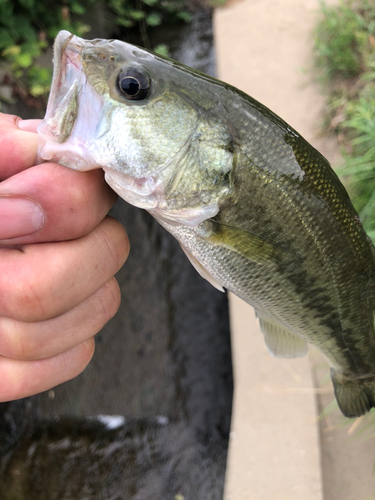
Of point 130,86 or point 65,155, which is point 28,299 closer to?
point 65,155

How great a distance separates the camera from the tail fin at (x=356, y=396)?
1.48m

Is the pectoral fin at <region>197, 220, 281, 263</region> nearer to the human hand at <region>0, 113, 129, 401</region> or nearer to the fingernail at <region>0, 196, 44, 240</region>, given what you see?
the human hand at <region>0, 113, 129, 401</region>

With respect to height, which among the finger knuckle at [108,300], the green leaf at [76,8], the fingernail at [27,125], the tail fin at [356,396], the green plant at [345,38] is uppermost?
the green plant at [345,38]

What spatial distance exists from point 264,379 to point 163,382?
0.98 m

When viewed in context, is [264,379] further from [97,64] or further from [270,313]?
[97,64]

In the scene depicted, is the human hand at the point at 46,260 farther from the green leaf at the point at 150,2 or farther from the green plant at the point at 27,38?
the green leaf at the point at 150,2

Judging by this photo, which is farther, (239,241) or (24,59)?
(24,59)

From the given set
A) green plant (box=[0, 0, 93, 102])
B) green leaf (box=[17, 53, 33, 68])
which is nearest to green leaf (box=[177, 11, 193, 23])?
green plant (box=[0, 0, 93, 102])

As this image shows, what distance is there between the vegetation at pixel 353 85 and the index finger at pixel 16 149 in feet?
6.47

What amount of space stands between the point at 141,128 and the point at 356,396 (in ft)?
4.58

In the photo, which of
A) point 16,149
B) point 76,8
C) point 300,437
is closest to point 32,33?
point 76,8

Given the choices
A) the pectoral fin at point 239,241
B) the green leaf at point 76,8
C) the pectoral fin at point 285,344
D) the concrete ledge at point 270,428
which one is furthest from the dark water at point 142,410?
the green leaf at point 76,8

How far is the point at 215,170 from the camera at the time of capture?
1.02 m

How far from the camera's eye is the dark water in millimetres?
2613
